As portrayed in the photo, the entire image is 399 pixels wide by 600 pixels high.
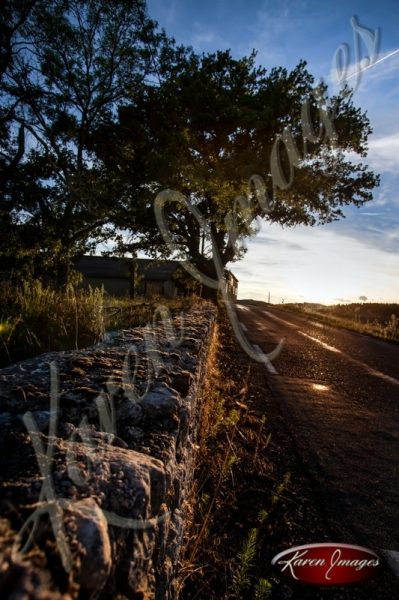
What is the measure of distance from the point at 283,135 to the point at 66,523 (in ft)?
57.8

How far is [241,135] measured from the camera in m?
16.8

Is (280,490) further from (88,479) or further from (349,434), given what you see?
(88,479)

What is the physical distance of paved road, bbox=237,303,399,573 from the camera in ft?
8.02

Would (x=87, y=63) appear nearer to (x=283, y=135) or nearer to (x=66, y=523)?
(x=283, y=135)

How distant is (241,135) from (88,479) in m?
18.0

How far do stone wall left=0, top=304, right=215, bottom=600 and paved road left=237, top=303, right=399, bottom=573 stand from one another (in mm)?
1508

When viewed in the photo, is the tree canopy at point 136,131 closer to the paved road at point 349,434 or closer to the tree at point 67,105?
the tree at point 67,105

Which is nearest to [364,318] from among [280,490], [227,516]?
[280,490]

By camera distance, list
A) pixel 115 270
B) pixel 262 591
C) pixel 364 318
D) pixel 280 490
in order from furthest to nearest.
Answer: pixel 115 270, pixel 364 318, pixel 280 490, pixel 262 591

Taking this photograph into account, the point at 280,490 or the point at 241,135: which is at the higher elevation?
the point at 241,135

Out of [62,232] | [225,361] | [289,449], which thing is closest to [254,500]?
[289,449]

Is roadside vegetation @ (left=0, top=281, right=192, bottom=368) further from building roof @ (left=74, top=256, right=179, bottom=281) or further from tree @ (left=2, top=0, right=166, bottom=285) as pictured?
building roof @ (left=74, top=256, right=179, bottom=281)

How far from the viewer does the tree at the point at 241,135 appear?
1524 cm

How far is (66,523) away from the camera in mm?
739
